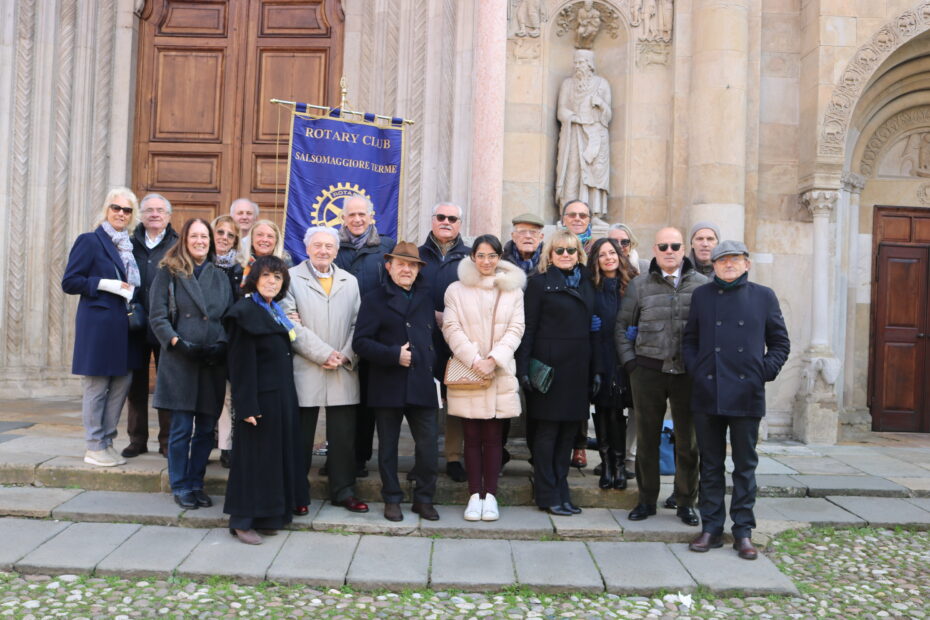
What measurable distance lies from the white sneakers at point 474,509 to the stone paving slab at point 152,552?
151cm

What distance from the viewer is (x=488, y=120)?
6.70 m

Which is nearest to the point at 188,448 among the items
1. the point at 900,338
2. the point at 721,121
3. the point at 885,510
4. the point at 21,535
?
the point at 21,535

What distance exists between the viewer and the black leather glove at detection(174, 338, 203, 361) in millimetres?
4332

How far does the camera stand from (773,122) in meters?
8.05

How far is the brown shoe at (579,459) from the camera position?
542cm

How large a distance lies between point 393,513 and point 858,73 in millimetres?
6591

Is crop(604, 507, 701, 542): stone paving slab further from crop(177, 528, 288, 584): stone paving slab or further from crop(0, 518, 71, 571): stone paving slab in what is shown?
crop(0, 518, 71, 571): stone paving slab

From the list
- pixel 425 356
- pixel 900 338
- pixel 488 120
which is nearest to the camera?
pixel 425 356

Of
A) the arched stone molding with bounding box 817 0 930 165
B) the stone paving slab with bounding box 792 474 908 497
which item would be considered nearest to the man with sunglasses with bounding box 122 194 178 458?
the stone paving slab with bounding box 792 474 908 497

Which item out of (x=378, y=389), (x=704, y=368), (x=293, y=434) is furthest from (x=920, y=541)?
(x=293, y=434)

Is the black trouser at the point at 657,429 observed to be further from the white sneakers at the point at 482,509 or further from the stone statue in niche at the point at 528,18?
the stone statue in niche at the point at 528,18

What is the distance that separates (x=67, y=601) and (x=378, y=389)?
1864 millimetres

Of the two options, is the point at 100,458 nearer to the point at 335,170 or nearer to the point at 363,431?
the point at 363,431

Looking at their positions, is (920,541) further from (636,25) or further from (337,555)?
(636,25)
